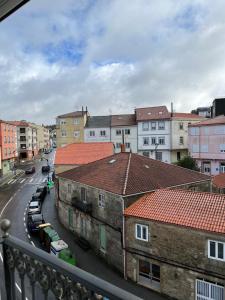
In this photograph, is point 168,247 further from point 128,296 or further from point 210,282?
point 128,296

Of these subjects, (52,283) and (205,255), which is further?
(205,255)

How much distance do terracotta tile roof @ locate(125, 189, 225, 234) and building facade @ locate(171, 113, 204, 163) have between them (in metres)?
25.3

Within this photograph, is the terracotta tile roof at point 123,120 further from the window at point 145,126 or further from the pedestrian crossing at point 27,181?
the pedestrian crossing at point 27,181

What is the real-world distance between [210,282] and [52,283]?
12.3 metres

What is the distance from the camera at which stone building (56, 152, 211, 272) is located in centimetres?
1631

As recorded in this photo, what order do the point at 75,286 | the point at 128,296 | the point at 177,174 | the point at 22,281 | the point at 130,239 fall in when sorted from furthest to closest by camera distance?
the point at 177,174
the point at 130,239
the point at 22,281
the point at 75,286
the point at 128,296

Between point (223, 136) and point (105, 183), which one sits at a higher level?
point (223, 136)

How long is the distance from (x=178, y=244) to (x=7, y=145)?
135 feet

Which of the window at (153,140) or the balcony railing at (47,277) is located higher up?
the window at (153,140)

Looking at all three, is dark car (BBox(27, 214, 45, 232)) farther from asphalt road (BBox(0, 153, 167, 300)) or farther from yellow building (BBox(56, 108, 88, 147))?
yellow building (BBox(56, 108, 88, 147))

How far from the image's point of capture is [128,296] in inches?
67.2

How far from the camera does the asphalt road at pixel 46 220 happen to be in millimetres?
15039

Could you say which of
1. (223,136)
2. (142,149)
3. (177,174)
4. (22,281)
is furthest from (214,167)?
(22,281)

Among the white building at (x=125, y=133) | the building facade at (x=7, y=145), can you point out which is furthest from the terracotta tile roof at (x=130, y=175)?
the building facade at (x=7, y=145)
